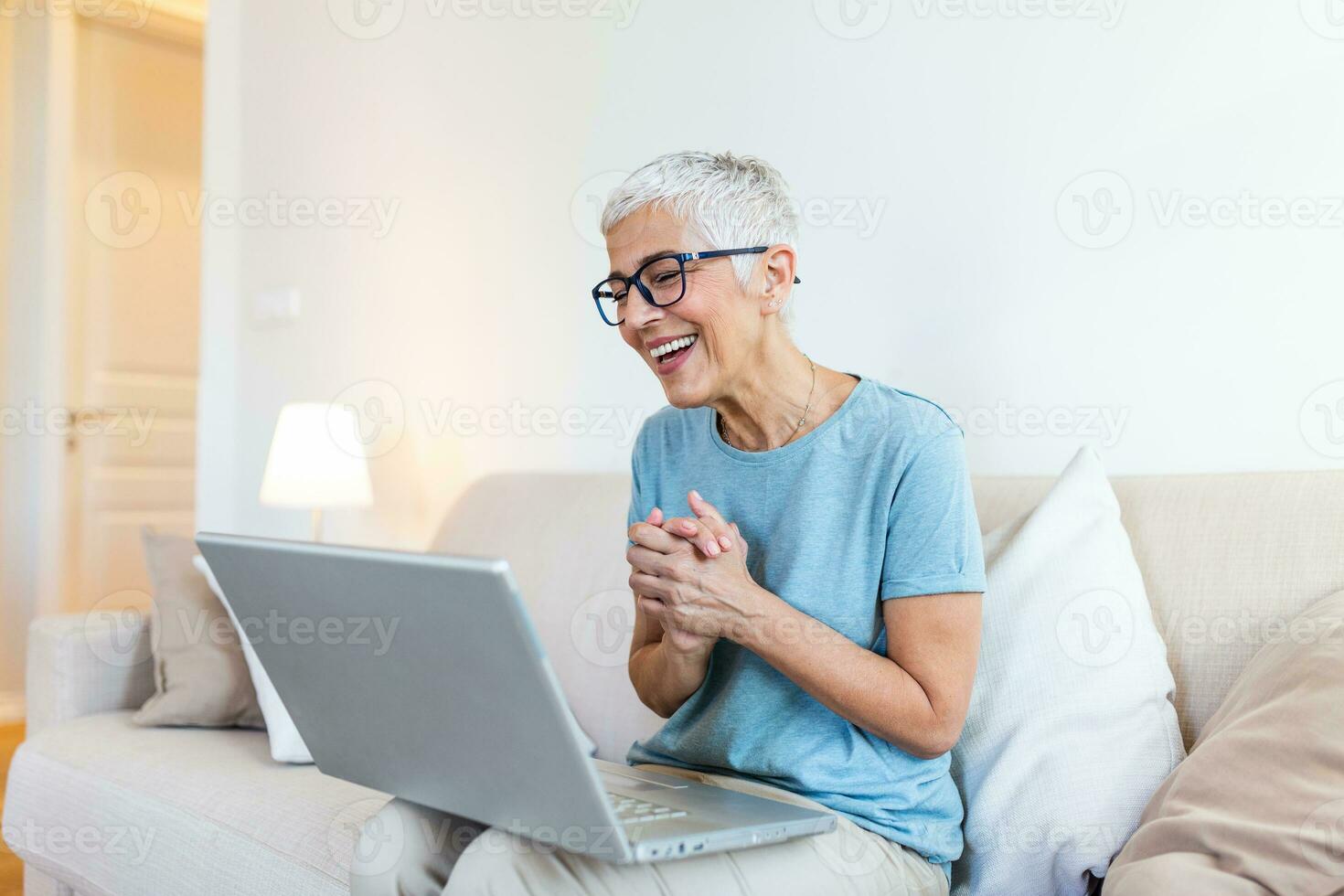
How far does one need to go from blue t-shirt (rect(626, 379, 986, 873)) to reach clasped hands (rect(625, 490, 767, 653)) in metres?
0.10

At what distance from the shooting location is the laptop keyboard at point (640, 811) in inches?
42.7

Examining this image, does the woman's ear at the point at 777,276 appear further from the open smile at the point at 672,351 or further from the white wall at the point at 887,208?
the white wall at the point at 887,208

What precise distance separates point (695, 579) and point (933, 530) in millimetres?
260

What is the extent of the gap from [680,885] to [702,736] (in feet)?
1.00

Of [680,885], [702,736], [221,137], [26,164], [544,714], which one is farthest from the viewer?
[26,164]

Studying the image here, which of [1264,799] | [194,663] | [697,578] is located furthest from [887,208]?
[194,663]

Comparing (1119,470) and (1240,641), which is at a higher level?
(1119,470)

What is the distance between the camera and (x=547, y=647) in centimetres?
207

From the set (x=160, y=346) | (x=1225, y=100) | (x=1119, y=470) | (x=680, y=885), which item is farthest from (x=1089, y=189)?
(x=160, y=346)

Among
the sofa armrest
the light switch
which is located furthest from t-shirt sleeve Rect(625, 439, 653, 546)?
the light switch

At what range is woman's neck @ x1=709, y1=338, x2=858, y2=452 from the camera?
1.43 meters

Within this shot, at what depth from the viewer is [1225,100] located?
1659 millimetres

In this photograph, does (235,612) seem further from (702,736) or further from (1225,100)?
(1225,100)

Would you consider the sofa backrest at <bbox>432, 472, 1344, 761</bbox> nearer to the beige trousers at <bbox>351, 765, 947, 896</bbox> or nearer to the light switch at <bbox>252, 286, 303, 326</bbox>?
the beige trousers at <bbox>351, 765, 947, 896</bbox>
